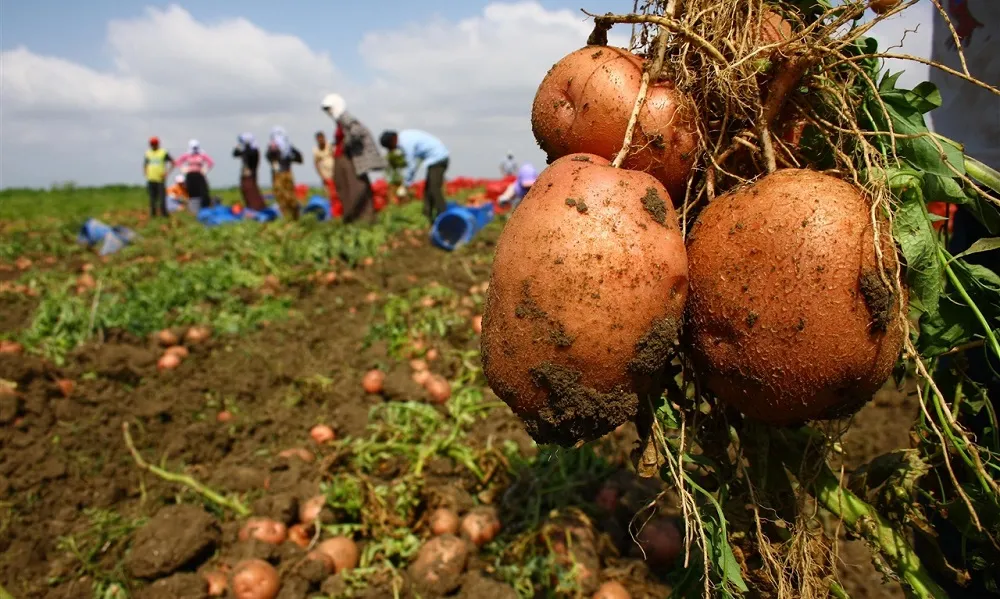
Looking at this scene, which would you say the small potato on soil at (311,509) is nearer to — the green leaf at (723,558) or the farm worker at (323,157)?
the green leaf at (723,558)

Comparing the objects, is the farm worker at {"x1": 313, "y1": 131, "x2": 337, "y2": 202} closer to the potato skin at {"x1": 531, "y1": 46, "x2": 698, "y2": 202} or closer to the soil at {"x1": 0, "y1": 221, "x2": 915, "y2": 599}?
the soil at {"x1": 0, "y1": 221, "x2": 915, "y2": 599}

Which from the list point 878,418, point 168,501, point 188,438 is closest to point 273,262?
point 188,438

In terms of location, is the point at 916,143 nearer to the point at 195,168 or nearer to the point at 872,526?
the point at 872,526

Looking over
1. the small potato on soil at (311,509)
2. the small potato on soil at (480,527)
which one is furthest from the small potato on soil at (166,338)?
the small potato on soil at (480,527)

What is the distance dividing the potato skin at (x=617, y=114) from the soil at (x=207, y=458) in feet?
4.71

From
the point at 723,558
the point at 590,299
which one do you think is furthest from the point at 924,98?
the point at 723,558

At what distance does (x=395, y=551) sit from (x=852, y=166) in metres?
2.61

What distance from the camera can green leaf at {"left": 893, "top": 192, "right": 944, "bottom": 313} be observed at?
1.38 metres

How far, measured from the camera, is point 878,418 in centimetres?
418

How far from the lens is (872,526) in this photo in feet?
5.49

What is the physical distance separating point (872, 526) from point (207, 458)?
3.64 meters

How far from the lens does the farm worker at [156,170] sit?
15.8 m

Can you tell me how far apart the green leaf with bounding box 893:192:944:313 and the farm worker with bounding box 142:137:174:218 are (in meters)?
17.6

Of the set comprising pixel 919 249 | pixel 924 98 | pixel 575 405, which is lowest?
pixel 575 405
